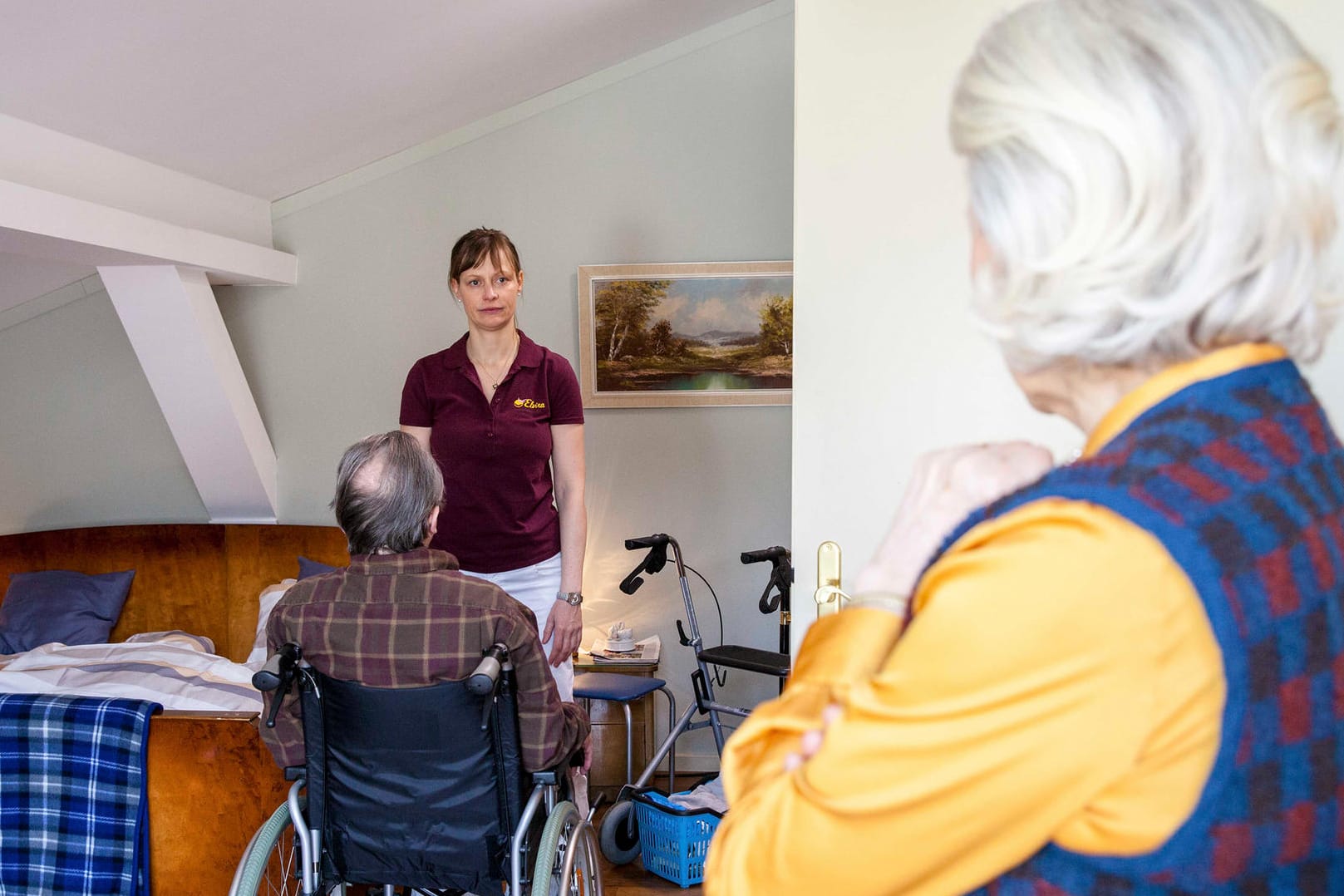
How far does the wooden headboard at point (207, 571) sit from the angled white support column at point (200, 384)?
0.49ft

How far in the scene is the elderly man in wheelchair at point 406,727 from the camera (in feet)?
5.80

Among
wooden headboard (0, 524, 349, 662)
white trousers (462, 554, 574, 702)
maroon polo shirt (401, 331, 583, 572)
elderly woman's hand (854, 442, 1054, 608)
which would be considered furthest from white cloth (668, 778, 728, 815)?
elderly woman's hand (854, 442, 1054, 608)

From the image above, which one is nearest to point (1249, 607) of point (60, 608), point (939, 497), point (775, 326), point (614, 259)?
point (939, 497)

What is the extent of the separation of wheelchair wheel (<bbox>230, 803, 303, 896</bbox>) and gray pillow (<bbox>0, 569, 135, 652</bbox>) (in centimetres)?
240

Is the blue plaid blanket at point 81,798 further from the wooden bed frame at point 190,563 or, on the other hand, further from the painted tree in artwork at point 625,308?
the painted tree in artwork at point 625,308

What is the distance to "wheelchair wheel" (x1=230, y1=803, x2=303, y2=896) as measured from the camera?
1.79m

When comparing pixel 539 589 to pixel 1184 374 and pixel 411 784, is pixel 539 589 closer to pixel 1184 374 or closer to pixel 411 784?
pixel 411 784

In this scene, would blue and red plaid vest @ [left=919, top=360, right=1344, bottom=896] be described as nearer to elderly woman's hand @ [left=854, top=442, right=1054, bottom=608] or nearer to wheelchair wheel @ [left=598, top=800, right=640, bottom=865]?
elderly woman's hand @ [left=854, top=442, right=1054, bottom=608]

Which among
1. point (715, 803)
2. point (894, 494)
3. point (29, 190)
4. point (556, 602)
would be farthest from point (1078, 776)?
point (29, 190)

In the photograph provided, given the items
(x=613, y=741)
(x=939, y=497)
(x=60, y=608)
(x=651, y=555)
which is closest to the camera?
(x=939, y=497)

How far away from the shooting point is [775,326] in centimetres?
411

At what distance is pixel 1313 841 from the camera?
0.56 metres

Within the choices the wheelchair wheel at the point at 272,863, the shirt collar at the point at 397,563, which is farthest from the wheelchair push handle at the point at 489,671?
the wheelchair wheel at the point at 272,863

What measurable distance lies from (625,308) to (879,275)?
2594 millimetres
